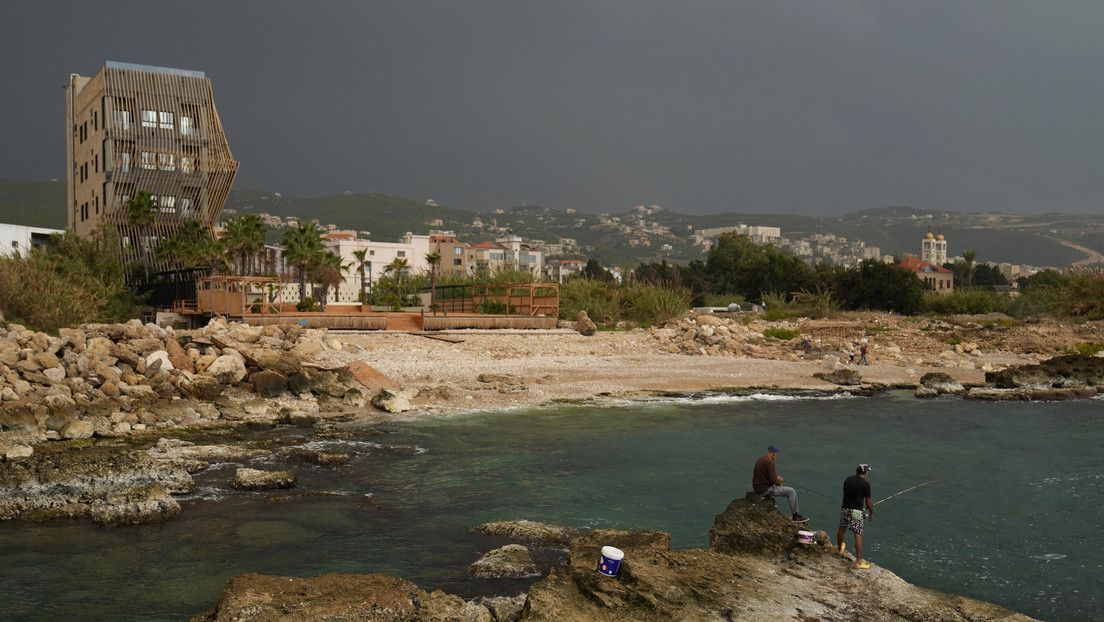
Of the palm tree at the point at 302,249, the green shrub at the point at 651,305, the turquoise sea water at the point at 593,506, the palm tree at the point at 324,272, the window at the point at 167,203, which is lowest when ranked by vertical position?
the turquoise sea water at the point at 593,506

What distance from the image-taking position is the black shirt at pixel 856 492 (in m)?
9.67

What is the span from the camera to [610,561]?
316 inches

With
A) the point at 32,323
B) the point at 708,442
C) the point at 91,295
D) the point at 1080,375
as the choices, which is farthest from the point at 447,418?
the point at 1080,375

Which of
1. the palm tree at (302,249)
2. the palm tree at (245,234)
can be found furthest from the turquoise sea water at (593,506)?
the palm tree at (245,234)

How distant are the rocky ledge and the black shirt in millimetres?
709

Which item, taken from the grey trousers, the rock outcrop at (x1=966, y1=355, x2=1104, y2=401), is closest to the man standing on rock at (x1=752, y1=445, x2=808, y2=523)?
→ the grey trousers

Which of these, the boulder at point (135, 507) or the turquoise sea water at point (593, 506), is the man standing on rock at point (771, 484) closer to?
the turquoise sea water at point (593, 506)

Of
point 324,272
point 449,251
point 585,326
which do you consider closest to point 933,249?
point 449,251

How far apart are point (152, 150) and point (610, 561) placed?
58.7m

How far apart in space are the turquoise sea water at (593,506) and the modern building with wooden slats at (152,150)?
149 feet

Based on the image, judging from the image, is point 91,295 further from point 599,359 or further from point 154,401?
point 599,359

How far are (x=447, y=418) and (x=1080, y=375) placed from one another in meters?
23.3

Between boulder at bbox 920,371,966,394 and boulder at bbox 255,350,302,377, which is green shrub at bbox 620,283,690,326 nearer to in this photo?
boulder at bbox 920,371,966,394

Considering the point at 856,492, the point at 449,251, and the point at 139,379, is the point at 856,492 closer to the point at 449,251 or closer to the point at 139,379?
the point at 139,379
